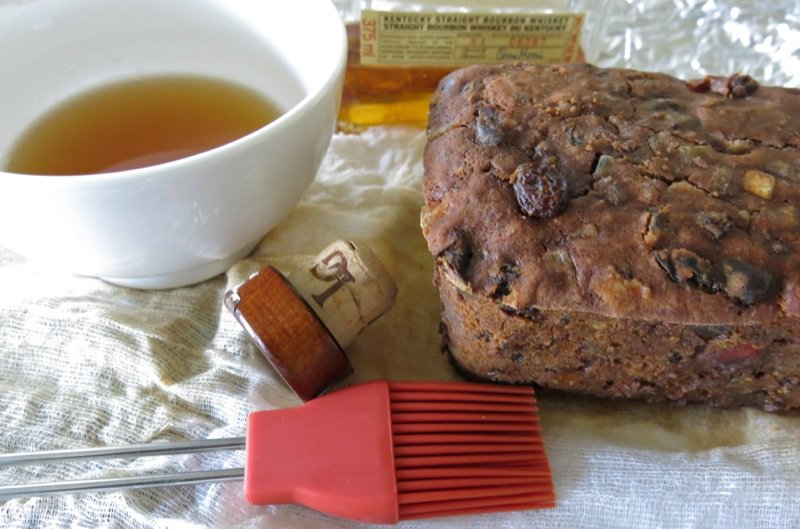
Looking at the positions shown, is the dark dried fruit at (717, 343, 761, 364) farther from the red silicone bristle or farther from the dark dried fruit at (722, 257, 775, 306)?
the red silicone bristle

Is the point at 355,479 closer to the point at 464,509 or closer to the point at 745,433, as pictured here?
the point at 464,509

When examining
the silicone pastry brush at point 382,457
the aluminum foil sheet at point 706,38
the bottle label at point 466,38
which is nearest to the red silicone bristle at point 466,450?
the silicone pastry brush at point 382,457

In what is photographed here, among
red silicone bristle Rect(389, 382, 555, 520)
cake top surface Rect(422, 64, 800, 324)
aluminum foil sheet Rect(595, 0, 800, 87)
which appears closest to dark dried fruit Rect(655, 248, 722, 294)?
cake top surface Rect(422, 64, 800, 324)

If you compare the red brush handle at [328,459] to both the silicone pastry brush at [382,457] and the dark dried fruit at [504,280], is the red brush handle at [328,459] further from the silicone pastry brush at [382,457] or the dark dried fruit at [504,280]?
the dark dried fruit at [504,280]

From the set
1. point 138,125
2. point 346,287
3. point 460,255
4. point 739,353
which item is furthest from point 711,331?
point 138,125

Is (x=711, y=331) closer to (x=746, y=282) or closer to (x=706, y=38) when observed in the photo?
(x=746, y=282)

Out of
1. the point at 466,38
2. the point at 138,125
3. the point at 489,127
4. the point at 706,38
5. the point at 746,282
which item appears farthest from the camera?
the point at 706,38
